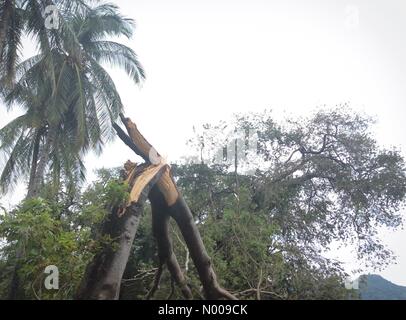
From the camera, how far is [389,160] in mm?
11117

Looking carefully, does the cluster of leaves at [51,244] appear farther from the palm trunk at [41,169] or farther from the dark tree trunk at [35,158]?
the dark tree trunk at [35,158]

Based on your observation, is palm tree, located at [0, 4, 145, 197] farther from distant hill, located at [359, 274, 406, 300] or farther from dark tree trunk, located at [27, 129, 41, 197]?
distant hill, located at [359, 274, 406, 300]

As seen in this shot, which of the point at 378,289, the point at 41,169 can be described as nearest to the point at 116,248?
the point at 41,169

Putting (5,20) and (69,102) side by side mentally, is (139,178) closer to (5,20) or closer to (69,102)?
(5,20)

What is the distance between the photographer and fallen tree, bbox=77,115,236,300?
250cm

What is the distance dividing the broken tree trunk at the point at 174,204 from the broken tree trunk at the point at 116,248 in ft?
0.66

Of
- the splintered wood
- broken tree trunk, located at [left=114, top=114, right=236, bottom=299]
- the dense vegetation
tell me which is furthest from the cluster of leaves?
the dense vegetation

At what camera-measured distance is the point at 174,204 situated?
3.48 meters

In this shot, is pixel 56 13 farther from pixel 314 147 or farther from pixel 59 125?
pixel 314 147

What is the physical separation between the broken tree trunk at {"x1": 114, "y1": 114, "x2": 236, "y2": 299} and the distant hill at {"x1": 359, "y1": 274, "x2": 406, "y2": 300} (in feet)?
21.1

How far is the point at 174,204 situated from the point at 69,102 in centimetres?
916

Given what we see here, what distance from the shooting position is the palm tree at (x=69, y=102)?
10695 mm

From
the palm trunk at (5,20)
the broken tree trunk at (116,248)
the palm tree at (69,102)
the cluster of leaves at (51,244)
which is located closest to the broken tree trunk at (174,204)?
the broken tree trunk at (116,248)
